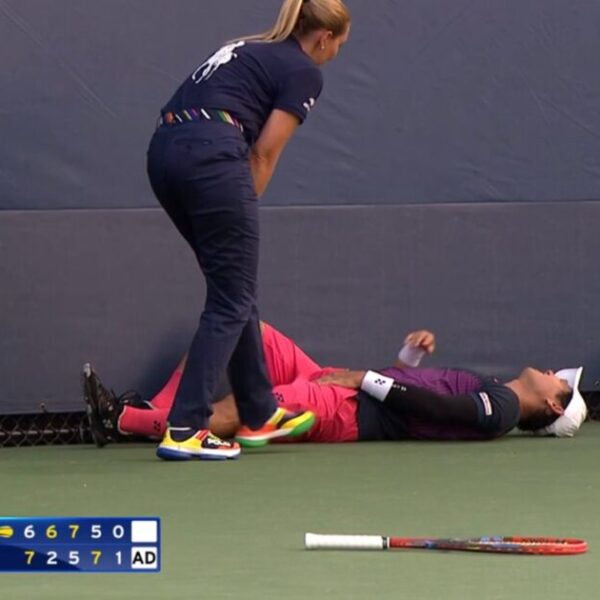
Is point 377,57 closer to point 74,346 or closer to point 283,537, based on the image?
point 74,346

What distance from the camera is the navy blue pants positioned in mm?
6711

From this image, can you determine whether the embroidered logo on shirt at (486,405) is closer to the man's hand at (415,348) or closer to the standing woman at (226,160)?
the man's hand at (415,348)

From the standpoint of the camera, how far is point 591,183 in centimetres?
870

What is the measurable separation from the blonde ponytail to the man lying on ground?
161 cm

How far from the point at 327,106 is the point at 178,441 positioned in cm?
214

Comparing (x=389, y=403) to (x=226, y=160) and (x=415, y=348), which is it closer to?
(x=415, y=348)

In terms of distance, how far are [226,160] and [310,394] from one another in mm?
1490

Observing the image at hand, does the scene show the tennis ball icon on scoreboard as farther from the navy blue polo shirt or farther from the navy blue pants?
the navy blue polo shirt

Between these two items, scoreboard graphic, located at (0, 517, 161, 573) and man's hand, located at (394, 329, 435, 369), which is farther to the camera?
man's hand, located at (394, 329, 435, 369)

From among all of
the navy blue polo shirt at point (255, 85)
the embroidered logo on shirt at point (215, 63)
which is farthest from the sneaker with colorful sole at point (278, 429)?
the embroidered logo on shirt at point (215, 63)

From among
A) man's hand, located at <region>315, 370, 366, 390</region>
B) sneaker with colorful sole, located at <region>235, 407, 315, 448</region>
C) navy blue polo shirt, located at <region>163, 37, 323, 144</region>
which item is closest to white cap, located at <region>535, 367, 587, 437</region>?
man's hand, located at <region>315, 370, 366, 390</region>

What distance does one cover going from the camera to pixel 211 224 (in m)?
6.75

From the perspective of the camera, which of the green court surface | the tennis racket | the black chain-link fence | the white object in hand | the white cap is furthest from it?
the black chain-link fence

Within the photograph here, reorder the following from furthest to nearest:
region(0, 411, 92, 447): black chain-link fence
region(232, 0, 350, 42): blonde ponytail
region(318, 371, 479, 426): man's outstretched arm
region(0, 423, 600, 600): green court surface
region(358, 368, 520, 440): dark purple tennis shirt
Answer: region(0, 411, 92, 447): black chain-link fence
region(358, 368, 520, 440): dark purple tennis shirt
region(318, 371, 479, 426): man's outstretched arm
region(232, 0, 350, 42): blonde ponytail
region(0, 423, 600, 600): green court surface
